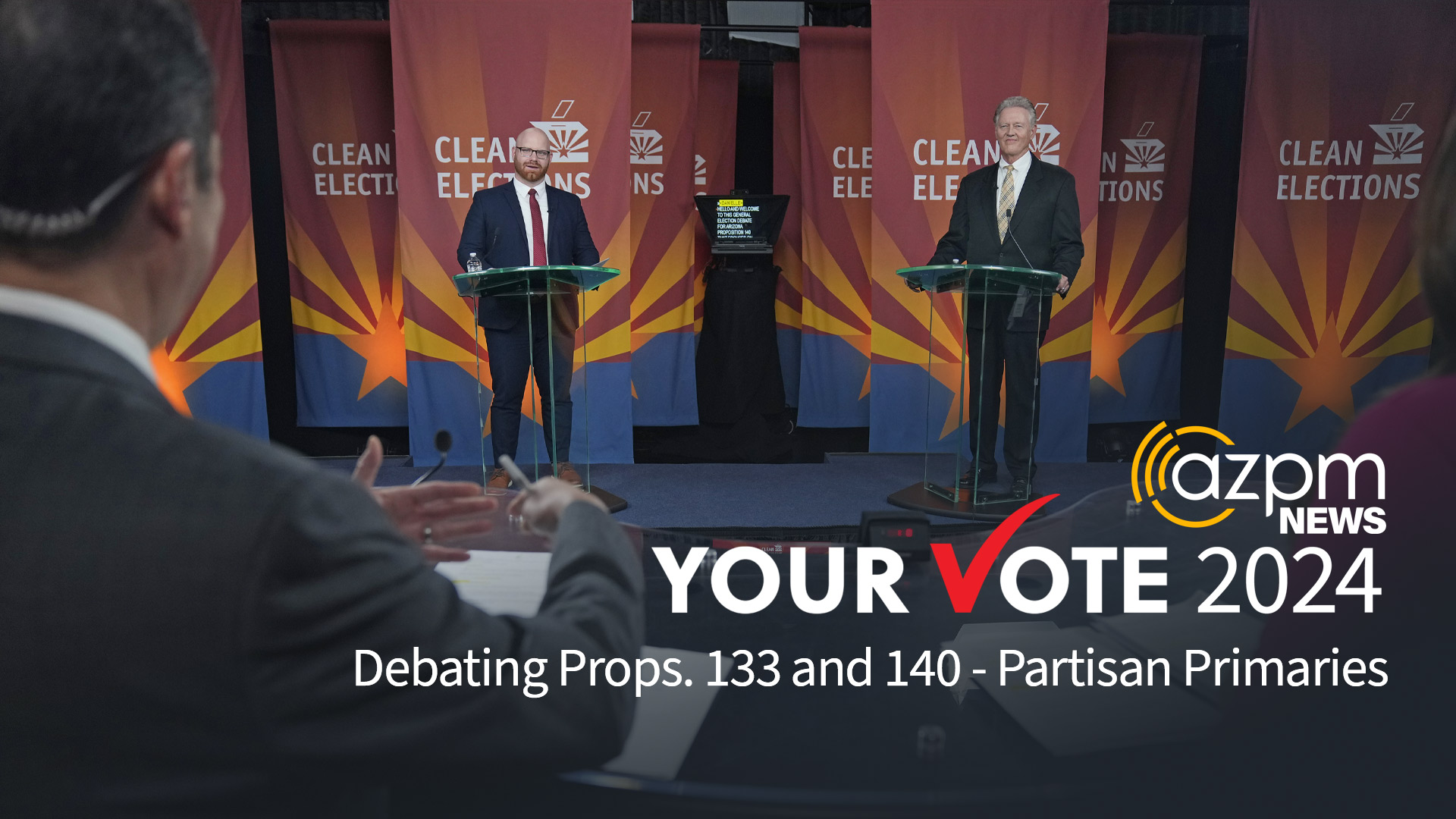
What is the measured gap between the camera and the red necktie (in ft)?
13.5

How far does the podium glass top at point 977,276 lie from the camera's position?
344 cm

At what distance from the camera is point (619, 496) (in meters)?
4.23

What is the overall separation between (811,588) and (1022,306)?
2.98 meters

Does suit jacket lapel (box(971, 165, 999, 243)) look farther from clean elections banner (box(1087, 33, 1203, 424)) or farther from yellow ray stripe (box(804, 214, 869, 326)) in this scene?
clean elections banner (box(1087, 33, 1203, 424))

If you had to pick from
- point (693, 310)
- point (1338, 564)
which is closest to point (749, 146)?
point (693, 310)

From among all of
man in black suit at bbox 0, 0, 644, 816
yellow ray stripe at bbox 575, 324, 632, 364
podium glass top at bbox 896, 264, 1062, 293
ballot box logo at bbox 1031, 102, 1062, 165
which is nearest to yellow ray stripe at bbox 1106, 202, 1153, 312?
ballot box logo at bbox 1031, 102, 1062, 165

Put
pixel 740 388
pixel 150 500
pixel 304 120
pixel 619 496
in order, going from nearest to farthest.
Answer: pixel 150 500
pixel 619 496
pixel 304 120
pixel 740 388

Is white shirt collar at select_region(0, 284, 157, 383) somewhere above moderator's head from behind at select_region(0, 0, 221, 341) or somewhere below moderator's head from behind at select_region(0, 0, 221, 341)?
below

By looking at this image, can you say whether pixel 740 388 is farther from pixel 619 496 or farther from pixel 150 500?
pixel 150 500

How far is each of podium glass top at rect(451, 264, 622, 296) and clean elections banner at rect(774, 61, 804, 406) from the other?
2.16 m

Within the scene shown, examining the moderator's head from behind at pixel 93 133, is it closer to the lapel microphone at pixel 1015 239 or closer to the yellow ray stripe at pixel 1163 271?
the lapel microphone at pixel 1015 239

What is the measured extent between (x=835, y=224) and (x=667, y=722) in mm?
5072

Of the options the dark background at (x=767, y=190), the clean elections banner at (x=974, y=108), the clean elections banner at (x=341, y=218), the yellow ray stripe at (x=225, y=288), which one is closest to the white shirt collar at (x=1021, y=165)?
the clean elections banner at (x=974, y=108)

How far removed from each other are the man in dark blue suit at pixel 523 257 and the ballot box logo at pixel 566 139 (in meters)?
0.58
